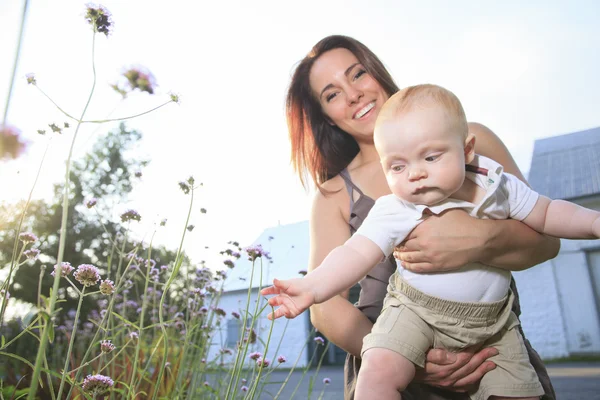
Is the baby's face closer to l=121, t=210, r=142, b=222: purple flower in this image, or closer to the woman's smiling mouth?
the woman's smiling mouth

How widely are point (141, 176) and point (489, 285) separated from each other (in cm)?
162

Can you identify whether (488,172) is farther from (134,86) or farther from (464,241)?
(134,86)

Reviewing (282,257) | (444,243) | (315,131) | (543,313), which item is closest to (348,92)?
(315,131)

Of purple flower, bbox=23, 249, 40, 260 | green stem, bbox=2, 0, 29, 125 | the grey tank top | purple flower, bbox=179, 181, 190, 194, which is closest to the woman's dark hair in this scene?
the grey tank top

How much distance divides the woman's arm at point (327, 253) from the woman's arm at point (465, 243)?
1.42ft

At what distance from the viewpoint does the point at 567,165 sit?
46.2 feet

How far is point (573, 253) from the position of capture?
11.4 meters

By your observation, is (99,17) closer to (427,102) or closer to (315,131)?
(427,102)

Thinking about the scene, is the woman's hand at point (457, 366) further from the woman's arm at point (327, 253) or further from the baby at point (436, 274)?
the woman's arm at point (327, 253)

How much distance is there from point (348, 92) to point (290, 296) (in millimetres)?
1264

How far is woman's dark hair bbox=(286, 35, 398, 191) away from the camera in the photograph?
2369 millimetres

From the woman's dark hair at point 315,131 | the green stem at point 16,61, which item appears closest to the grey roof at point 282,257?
the woman's dark hair at point 315,131

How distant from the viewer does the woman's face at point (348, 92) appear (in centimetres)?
210

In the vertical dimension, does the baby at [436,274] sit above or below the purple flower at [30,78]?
below
